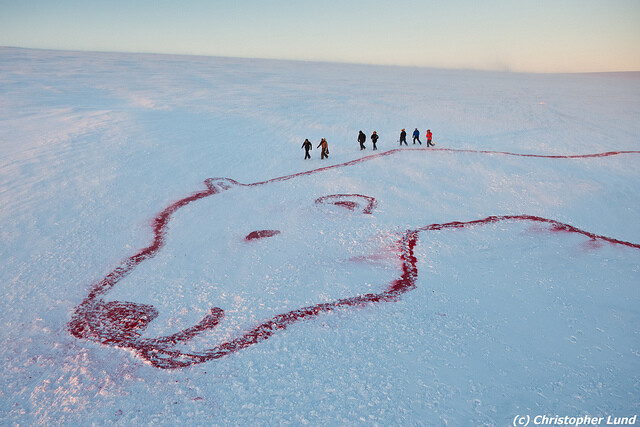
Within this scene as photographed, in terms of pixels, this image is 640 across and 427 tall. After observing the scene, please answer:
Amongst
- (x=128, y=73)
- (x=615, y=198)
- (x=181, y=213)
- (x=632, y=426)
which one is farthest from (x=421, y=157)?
(x=128, y=73)

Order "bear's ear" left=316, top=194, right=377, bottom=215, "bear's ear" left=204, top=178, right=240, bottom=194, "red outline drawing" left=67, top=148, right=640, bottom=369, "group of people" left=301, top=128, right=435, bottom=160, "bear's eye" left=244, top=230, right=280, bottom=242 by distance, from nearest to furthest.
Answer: "red outline drawing" left=67, top=148, right=640, bottom=369 < "bear's eye" left=244, top=230, right=280, bottom=242 < "bear's ear" left=316, top=194, right=377, bottom=215 < "bear's ear" left=204, top=178, right=240, bottom=194 < "group of people" left=301, top=128, right=435, bottom=160

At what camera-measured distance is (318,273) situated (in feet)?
34.1

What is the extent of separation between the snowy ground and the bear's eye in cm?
30

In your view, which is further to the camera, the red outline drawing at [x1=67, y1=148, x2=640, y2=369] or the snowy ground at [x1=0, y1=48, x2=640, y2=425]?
the red outline drawing at [x1=67, y1=148, x2=640, y2=369]

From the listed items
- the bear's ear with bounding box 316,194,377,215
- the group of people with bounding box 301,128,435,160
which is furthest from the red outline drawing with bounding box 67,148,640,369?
the group of people with bounding box 301,128,435,160

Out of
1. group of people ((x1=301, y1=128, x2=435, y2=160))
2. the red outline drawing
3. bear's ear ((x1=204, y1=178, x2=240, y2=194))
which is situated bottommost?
the red outline drawing

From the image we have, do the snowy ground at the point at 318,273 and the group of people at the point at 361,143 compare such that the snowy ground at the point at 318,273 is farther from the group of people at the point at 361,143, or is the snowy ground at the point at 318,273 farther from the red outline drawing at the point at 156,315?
the group of people at the point at 361,143

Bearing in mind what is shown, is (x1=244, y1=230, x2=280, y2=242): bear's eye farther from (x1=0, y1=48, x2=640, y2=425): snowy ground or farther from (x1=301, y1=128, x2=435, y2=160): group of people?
(x1=301, y1=128, x2=435, y2=160): group of people

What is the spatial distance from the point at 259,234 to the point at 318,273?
3068 mm

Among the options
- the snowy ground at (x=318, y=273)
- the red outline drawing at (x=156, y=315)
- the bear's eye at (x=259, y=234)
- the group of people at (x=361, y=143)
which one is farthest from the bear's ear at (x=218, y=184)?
the group of people at (x=361, y=143)

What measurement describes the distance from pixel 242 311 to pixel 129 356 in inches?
94.8

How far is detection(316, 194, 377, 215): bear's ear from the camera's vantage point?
46.8ft

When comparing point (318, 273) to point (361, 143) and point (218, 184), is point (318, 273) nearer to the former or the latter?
point (218, 184)

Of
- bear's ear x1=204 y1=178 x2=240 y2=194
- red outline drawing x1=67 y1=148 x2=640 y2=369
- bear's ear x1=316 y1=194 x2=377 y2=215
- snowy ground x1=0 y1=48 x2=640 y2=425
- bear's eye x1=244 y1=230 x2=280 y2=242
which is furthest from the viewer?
bear's ear x1=204 y1=178 x2=240 y2=194
